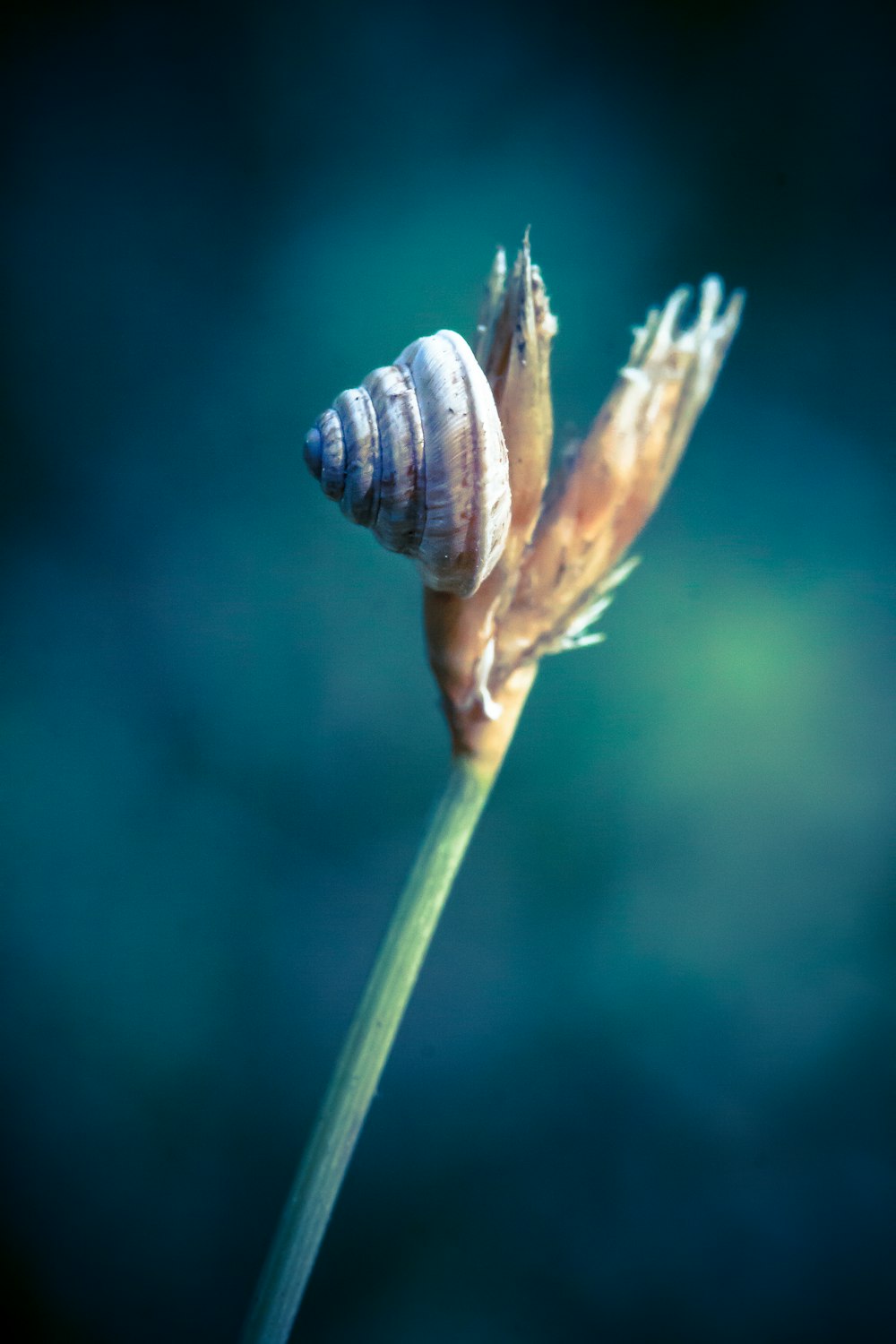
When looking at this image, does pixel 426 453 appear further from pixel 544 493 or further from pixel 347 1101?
pixel 347 1101

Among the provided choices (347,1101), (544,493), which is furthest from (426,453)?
(347,1101)

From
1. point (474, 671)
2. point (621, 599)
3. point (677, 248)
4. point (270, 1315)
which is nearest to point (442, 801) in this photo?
point (474, 671)

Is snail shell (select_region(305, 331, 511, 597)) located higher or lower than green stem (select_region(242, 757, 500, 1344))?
higher

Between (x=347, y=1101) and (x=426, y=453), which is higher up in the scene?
Answer: (x=426, y=453)

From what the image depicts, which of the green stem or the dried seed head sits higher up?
the dried seed head
